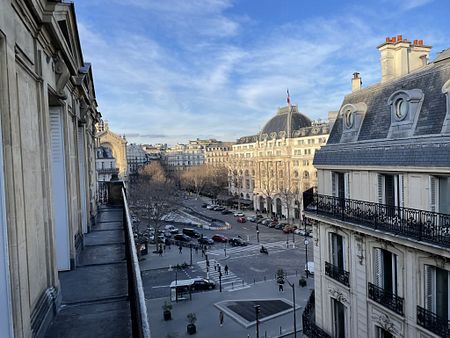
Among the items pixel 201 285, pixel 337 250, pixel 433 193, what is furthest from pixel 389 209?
pixel 201 285

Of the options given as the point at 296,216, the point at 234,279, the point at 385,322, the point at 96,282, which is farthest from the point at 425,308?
the point at 296,216

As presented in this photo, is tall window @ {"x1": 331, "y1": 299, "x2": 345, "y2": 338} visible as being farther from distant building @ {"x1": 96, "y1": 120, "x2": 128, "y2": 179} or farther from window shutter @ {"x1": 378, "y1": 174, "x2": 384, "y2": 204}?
distant building @ {"x1": 96, "y1": 120, "x2": 128, "y2": 179}

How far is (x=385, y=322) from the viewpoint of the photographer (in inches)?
471

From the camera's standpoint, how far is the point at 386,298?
1191 cm

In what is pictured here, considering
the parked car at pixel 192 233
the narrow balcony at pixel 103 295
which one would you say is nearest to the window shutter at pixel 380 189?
the narrow balcony at pixel 103 295

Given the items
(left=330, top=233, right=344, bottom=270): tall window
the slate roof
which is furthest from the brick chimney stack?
(left=330, top=233, right=344, bottom=270): tall window

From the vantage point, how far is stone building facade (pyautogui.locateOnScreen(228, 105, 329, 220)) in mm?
56719

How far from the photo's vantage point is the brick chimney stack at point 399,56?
15.7m

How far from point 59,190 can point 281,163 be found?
54.6 metres

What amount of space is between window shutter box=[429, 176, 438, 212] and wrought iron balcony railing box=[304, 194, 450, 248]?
32cm

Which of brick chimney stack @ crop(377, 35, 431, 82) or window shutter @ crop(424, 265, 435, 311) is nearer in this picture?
window shutter @ crop(424, 265, 435, 311)

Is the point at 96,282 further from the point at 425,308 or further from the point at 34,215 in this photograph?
the point at 425,308

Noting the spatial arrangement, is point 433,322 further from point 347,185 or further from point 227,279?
point 227,279

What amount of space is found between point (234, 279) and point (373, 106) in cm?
2130
